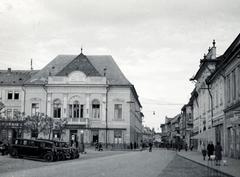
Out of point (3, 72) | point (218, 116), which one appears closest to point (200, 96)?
point (218, 116)

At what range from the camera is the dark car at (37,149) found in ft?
112

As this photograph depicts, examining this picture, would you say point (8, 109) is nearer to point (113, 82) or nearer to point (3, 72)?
point (3, 72)

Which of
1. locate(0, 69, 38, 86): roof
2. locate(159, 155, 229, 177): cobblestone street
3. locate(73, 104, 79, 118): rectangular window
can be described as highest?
locate(0, 69, 38, 86): roof

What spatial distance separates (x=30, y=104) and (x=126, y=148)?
1986cm

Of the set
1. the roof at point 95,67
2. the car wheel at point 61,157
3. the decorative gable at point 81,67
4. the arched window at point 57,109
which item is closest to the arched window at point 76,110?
the arched window at point 57,109

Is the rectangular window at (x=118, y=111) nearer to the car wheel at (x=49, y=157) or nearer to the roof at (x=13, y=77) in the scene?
the roof at (x=13, y=77)

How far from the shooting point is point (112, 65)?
88625 millimetres

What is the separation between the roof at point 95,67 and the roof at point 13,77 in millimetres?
3971

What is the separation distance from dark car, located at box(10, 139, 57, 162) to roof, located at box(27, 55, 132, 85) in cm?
4773

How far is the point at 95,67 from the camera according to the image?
88.4 metres

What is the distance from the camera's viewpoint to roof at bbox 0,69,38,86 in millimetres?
86681

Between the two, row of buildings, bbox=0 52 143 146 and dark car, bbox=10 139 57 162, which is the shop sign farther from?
row of buildings, bbox=0 52 143 146

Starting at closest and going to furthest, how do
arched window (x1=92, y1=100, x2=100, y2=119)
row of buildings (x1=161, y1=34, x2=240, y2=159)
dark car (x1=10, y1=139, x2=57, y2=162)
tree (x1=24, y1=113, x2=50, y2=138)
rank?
dark car (x1=10, y1=139, x2=57, y2=162) < row of buildings (x1=161, y1=34, x2=240, y2=159) < tree (x1=24, y1=113, x2=50, y2=138) < arched window (x1=92, y1=100, x2=100, y2=119)

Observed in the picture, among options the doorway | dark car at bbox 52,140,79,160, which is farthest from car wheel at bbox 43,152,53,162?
the doorway
